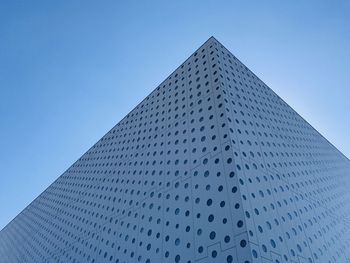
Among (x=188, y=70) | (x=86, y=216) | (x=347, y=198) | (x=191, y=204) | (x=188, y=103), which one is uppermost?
(x=188, y=70)

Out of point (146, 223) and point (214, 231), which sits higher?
point (146, 223)

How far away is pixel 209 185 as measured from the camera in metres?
8.43

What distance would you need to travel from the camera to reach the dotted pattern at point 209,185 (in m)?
7.73

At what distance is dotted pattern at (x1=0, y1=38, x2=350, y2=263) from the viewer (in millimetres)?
7734

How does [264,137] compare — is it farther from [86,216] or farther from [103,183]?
[86,216]

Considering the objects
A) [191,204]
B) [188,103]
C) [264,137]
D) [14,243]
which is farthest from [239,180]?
[14,243]

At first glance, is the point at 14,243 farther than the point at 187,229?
Yes

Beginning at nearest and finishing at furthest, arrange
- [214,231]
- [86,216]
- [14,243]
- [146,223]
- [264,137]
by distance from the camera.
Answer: [214,231], [146,223], [264,137], [86,216], [14,243]

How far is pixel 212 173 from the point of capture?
8586mm

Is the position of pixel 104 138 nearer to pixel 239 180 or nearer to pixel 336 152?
pixel 239 180

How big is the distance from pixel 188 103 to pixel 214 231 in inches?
216

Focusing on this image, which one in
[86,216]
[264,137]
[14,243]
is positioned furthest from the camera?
[14,243]

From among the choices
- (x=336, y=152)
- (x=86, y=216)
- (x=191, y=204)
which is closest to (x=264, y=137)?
(x=191, y=204)

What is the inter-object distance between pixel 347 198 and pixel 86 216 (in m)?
14.5
